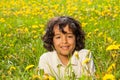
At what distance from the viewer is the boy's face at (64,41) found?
3119 millimetres

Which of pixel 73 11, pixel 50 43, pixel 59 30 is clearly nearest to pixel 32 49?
pixel 50 43

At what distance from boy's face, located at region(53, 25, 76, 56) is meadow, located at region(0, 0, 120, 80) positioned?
23 centimetres

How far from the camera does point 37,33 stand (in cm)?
582

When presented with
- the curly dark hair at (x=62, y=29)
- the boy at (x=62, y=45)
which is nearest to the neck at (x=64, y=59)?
the boy at (x=62, y=45)

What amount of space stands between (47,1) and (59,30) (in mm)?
6803

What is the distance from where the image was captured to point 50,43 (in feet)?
11.6

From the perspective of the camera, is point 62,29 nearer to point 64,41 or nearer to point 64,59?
point 64,41

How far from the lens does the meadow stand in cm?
306

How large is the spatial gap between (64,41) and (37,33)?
2756 millimetres

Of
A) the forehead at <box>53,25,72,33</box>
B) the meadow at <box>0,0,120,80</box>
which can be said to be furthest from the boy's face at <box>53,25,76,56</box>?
the meadow at <box>0,0,120,80</box>

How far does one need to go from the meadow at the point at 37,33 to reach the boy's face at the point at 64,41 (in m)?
0.23

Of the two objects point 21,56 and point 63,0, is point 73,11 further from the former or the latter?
point 21,56

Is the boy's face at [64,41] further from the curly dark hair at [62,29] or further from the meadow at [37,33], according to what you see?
the meadow at [37,33]

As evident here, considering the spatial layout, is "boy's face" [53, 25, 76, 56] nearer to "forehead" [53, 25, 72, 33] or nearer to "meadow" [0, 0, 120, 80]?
"forehead" [53, 25, 72, 33]
